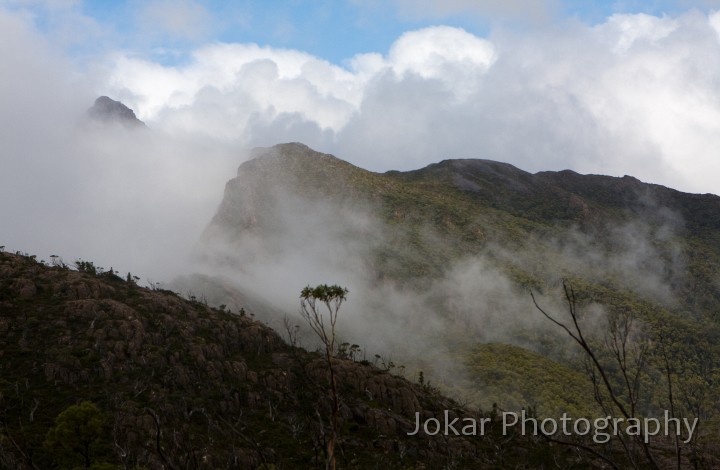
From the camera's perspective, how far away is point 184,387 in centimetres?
7525

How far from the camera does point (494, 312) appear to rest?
195625 mm

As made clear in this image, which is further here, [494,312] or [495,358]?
[494,312]

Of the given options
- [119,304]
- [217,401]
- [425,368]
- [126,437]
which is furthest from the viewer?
[425,368]

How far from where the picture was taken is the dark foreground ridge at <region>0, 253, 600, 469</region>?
200ft

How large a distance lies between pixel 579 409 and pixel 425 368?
3878cm

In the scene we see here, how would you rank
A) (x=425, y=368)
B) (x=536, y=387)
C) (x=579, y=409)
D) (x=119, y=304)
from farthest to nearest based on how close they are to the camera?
(x=425, y=368) < (x=536, y=387) < (x=579, y=409) < (x=119, y=304)

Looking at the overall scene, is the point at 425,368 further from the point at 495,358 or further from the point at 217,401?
the point at 217,401

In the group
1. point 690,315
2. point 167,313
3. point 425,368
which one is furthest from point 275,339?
point 690,315

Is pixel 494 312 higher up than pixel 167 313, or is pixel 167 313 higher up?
pixel 494 312

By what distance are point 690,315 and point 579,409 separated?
9358 cm

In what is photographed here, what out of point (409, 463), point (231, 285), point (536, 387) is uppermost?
point (231, 285)

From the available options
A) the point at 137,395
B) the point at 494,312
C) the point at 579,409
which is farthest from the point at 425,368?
the point at 137,395

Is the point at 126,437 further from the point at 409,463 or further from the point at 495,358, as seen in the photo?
the point at 495,358

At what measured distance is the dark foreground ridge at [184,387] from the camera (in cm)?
6097
